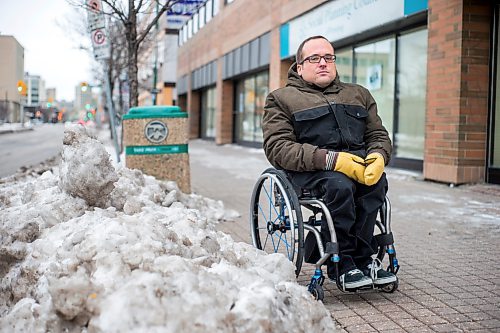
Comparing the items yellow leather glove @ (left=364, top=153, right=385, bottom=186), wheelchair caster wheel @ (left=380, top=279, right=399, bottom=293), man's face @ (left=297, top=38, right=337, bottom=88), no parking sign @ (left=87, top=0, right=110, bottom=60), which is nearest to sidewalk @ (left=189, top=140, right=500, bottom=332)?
wheelchair caster wheel @ (left=380, top=279, right=399, bottom=293)

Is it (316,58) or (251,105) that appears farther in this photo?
(251,105)

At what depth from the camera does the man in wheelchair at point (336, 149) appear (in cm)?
391

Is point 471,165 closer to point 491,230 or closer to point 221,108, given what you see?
point 491,230

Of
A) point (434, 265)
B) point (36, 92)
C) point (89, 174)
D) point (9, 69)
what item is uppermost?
point (36, 92)

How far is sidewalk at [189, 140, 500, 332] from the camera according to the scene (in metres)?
3.63

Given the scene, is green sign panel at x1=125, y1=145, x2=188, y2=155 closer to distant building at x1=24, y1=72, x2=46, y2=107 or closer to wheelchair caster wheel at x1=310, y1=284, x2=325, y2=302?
wheelchair caster wheel at x1=310, y1=284, x2=325, y2=302

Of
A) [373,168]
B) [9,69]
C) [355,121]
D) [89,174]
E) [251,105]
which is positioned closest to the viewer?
[373,168]

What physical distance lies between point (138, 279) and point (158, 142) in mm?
5338

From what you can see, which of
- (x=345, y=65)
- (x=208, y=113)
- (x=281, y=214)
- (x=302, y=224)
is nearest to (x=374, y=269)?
(x=302, y=224)

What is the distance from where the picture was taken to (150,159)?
8.07 metres

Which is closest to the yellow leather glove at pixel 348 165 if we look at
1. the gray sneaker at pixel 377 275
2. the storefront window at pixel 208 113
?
the gray sneaker at pixel 377 275

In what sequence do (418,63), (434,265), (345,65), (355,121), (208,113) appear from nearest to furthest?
(355,121), (434,265), (418,63), (345,65), (208,113)

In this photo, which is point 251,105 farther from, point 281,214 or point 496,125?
point 281,214

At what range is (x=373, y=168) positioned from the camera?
3.92 metres
